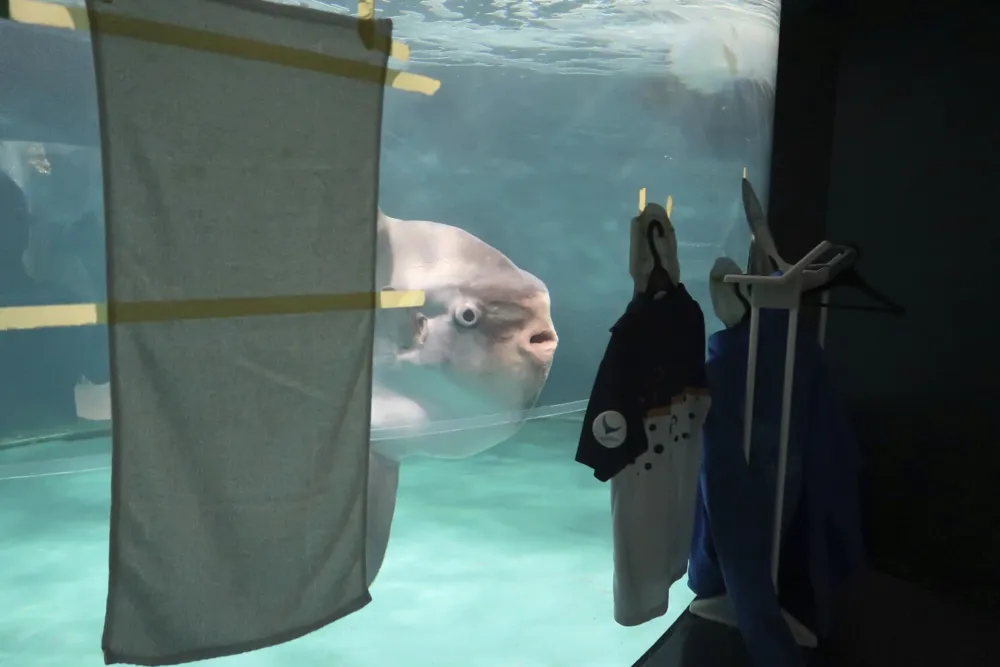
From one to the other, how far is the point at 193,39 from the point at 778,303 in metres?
1.57

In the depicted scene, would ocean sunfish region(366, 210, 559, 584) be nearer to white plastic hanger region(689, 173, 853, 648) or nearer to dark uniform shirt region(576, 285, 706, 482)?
dark uniform shirt region(576, 285, 706, 482)

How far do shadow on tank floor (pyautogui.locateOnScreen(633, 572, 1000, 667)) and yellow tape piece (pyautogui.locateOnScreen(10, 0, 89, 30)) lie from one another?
211 centimetres

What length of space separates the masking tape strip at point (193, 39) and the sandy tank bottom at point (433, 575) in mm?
1923

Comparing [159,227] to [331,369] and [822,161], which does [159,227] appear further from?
[822,161]

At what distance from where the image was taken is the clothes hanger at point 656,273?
1824mm

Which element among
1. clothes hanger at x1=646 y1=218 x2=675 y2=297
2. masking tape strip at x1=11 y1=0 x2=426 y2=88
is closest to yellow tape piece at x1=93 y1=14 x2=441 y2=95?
masking tape strip at x1=11 y1=0 x2=426 y2=88

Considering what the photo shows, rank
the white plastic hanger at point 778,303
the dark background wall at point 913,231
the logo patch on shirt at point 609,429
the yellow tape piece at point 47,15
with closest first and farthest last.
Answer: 1. the yellow tape piece at point 47,15
2. the logo patch on shirt at point 609,429
3. the white plastic hanger at point 778,303
4. the dark background wall at point 913,231

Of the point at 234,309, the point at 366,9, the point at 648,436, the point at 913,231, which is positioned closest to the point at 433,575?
the point at 648,436

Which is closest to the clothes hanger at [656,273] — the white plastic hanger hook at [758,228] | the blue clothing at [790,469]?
the blue clothing at [790,469]

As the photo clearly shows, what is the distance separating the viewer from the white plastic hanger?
1.94m

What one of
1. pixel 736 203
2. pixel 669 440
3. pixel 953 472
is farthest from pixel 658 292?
pixel 736 203

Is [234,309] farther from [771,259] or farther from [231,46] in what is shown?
[771,259]

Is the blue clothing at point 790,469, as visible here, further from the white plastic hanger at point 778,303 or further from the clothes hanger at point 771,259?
the clothes hanger at point 771,259

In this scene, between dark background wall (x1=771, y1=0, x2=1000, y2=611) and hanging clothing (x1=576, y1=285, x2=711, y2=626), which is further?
dark background wall (x1=771, y1=0, x2=1000, y2=611)
